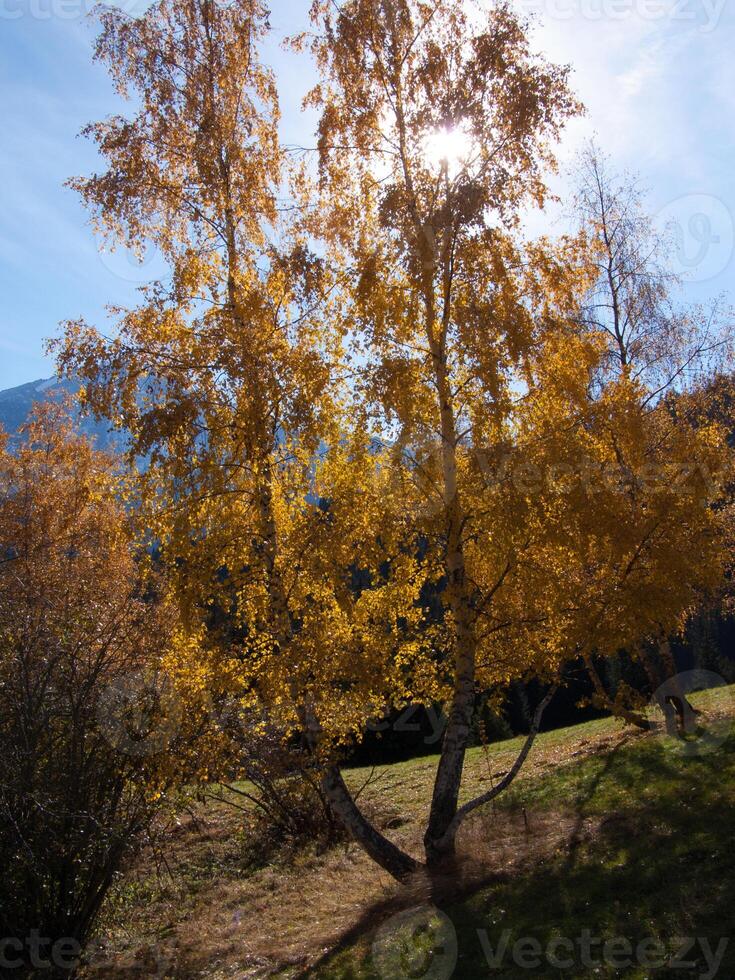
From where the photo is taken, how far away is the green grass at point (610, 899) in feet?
18.0

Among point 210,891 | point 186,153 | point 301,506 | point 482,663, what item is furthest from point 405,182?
point 210,891

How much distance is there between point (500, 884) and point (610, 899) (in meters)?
1.45

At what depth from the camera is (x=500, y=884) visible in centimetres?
748

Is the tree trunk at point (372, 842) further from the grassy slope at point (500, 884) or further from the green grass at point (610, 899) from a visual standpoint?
the green grass at point (610, 899)

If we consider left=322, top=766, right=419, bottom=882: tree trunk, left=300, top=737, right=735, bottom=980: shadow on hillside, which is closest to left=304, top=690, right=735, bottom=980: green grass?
left=300, top=737, right=735, bottom=980: shadow on hillside

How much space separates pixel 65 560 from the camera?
51.9ft

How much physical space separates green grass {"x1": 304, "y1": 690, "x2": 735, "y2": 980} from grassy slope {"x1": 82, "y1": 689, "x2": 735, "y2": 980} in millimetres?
18

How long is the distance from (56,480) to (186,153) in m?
11.3

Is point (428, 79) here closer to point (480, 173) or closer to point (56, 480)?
point (480, 173)

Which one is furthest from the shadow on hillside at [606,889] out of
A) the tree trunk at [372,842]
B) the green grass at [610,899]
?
the tree trunk at [372,842]

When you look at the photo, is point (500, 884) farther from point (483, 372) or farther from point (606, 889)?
point (483, 372)

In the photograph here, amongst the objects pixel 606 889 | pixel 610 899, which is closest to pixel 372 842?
pixel 606 889

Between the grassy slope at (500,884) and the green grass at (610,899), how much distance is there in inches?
0.7

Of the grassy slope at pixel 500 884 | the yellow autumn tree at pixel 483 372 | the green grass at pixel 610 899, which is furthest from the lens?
the yellow autumn tree at pixel 483 372
